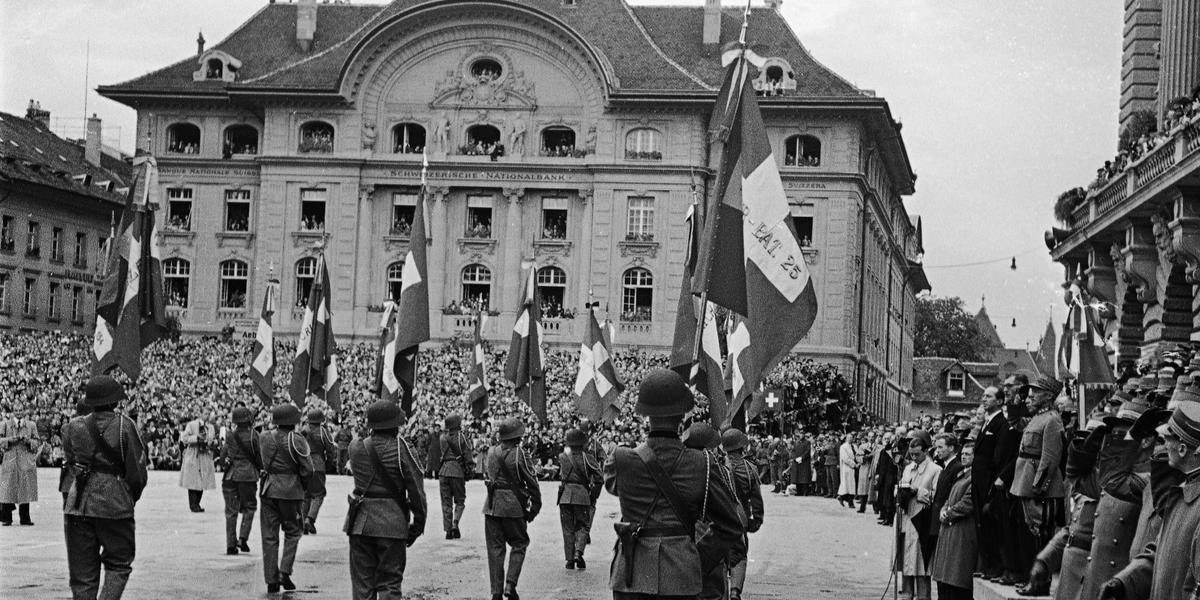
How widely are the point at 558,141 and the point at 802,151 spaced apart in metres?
9.13

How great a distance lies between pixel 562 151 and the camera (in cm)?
6259

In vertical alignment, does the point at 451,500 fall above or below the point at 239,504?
below

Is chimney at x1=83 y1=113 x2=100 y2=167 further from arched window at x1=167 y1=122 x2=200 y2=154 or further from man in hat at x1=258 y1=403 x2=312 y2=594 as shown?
man in hat at x1=258 y1=403 x2=312 y2=594

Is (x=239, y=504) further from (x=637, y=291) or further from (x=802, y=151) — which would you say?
(x=802, y=151)

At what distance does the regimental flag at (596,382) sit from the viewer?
89.0 feet

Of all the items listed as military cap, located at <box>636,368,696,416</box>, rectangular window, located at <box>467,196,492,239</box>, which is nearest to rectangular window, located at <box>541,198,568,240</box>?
rectangular window, located at <box>467,196,492,239</box>

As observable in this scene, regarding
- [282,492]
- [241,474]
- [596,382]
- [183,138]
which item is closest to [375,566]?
[282,492]

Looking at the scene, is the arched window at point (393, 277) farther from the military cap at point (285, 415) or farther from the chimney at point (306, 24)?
the military cap at point (285, 415)

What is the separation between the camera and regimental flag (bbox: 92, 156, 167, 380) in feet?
61.6

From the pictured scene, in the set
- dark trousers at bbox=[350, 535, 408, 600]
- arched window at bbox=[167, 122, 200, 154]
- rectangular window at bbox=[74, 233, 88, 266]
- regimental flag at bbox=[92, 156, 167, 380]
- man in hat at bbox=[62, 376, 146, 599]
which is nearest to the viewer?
man in hat at bbox=[62, 376, 146, 599]

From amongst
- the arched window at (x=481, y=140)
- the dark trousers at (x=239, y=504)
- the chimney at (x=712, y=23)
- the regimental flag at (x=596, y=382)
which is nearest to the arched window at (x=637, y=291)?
the arched window at (x=481, y=140)

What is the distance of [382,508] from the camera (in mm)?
12594

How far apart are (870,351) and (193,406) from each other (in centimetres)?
3066

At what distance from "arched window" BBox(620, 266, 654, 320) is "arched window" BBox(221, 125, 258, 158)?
15.8 meters
